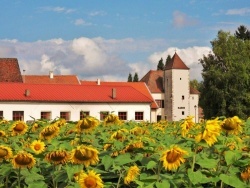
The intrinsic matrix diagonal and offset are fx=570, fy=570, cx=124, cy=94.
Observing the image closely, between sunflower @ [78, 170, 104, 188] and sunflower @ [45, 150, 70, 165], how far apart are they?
1.30 feet

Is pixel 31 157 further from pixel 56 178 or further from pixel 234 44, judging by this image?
pixel 234 44

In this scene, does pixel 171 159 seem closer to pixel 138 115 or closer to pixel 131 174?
pixel 131 174

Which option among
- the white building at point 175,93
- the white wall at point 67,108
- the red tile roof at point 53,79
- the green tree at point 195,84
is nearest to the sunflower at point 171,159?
the white wall at point 67,108

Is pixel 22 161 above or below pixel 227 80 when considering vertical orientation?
below

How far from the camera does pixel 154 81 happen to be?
77.5 m

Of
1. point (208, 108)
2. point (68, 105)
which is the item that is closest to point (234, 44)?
point (208, 108)

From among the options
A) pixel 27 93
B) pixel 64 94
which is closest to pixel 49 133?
Answer: pixel 27 93

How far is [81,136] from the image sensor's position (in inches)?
157

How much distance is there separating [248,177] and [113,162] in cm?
71

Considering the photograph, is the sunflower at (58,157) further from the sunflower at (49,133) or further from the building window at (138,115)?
the building window at (138,115)

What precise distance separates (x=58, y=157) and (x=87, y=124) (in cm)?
73

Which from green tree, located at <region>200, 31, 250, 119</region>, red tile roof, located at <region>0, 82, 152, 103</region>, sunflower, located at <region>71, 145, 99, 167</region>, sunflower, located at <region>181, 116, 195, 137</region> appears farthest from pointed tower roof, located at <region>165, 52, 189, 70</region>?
sunflower, located at <region>71, 145, 99, 167</region>

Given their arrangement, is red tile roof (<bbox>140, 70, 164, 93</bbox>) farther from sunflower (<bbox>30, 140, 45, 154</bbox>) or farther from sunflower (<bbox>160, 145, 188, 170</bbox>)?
sunflower (<bbox>160, 145, 188, 170</bbox>)

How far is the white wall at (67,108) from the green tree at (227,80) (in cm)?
792
